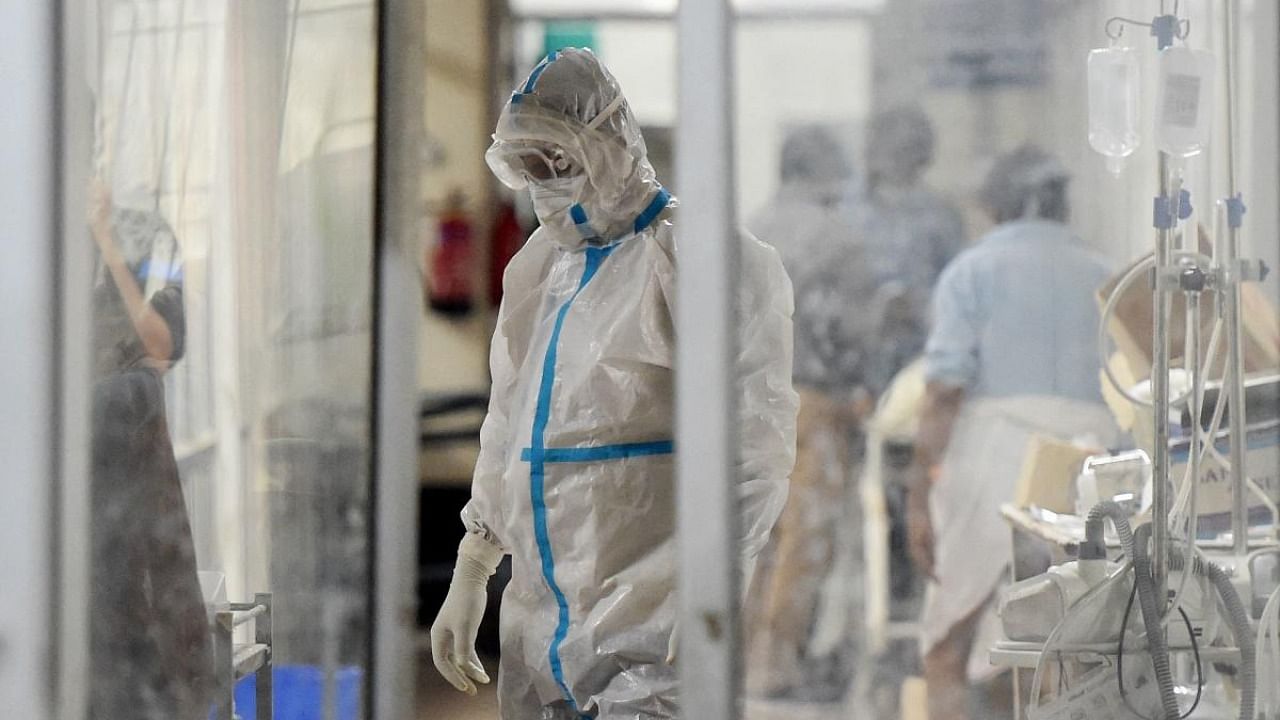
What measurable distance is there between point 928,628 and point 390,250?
34.5 inches

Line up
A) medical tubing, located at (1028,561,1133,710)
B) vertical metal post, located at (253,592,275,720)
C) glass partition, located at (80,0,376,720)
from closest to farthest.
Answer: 1. medical tubing, located at (1028,561,1133,710)
2. glass partition, located at (80,0,376,720)
3. vertical metal post, located at (253,592,275,720)

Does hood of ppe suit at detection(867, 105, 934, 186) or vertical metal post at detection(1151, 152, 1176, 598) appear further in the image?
vertical metal post at detection(1151, 152, 1176, 598)

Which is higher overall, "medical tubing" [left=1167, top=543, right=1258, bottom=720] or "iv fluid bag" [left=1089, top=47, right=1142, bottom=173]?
"iv fluid bag" [left=1089, top=47, right=1142, bottom=173]

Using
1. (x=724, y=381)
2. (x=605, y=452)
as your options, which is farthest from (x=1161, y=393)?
(x=605, y=452)

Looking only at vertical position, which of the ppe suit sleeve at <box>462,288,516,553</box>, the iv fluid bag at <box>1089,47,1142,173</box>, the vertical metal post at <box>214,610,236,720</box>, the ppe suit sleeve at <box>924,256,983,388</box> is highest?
the iv fluid bag at <box>1089,47,1142,173</box>

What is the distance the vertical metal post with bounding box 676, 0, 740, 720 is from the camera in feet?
4.07

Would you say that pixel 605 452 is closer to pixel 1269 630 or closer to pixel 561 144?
pixel 561 144

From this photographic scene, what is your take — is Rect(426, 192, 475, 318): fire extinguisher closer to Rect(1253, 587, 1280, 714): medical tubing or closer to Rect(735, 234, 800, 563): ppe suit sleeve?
Rect(735, 234, 800, 563): ppe suit sleeve

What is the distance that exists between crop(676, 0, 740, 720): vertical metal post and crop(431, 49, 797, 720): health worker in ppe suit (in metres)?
0.35

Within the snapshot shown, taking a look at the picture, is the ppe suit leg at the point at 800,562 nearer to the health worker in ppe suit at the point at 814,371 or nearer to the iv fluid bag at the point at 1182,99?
the health worker in ppe suit at the point at 814,371

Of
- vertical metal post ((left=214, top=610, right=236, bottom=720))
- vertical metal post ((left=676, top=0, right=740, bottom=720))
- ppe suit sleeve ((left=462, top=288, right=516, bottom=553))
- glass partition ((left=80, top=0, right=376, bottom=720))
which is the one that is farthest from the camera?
ppe suit sleeve ((left=462, top=288, right=516, bottom=553))

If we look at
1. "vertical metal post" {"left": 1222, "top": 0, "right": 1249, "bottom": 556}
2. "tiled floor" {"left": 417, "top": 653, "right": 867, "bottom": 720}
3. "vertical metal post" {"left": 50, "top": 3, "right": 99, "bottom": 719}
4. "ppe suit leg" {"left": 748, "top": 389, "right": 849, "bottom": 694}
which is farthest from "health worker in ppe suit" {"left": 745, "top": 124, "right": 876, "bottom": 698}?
"tiled floor" {"left": 417, "top": 653, "right": 867, "bottom": 720}

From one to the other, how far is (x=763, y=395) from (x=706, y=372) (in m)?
0.20

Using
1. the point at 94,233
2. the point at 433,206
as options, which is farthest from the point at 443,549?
the point at 94,233
